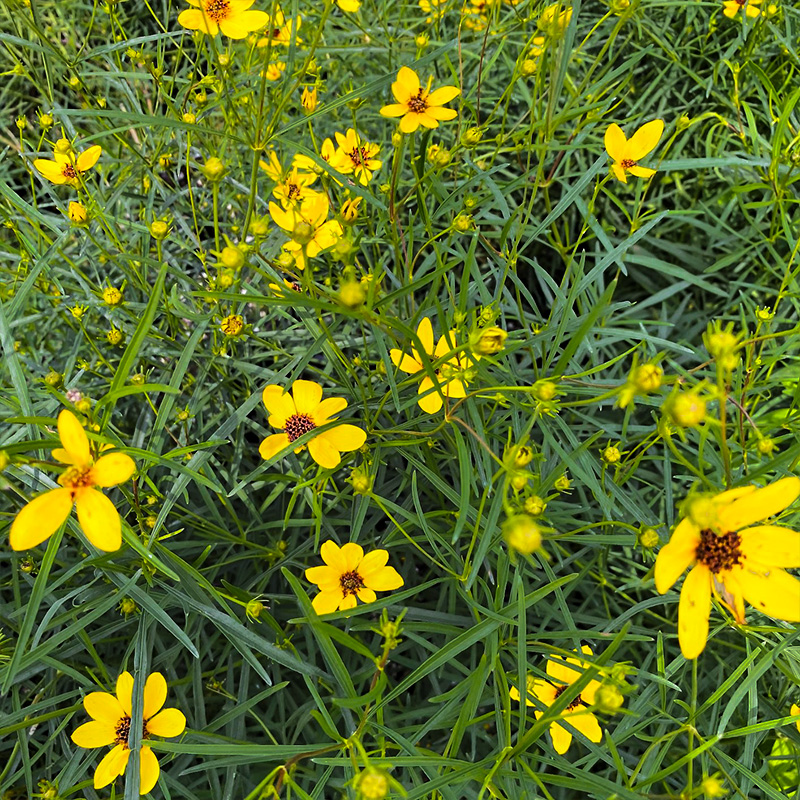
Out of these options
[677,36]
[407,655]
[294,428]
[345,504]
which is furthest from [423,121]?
[677,36]

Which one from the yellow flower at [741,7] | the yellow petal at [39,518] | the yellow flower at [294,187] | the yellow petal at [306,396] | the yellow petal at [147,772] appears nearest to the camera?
the yellow petal at [39,518]

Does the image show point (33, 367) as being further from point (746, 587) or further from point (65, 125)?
point (746, 587)

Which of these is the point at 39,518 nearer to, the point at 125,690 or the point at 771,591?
the point at 125,690

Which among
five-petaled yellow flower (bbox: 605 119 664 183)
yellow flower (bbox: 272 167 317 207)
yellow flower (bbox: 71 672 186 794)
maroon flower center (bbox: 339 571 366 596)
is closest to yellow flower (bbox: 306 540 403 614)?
maroon flower center (bbox: 339 571 366 596)

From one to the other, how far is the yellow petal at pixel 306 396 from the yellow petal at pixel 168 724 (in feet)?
1.34

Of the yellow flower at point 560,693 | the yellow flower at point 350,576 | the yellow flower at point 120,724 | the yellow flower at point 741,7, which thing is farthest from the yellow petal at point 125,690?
the yellow flower at point 741,7

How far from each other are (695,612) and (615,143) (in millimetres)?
673

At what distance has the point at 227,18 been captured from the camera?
2.95ft

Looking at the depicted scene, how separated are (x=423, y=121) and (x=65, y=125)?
73 centimetres

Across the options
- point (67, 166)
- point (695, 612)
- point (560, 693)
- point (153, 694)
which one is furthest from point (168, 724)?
point (67, 166)

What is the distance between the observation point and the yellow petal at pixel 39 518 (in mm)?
559

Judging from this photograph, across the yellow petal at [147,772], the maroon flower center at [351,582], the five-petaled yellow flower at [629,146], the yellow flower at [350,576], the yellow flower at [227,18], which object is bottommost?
the yellow petal at [147,772]

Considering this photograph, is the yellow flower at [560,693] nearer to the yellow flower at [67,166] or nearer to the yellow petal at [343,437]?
the yellow petal at [343,437]

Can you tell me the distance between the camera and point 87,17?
1826mm
